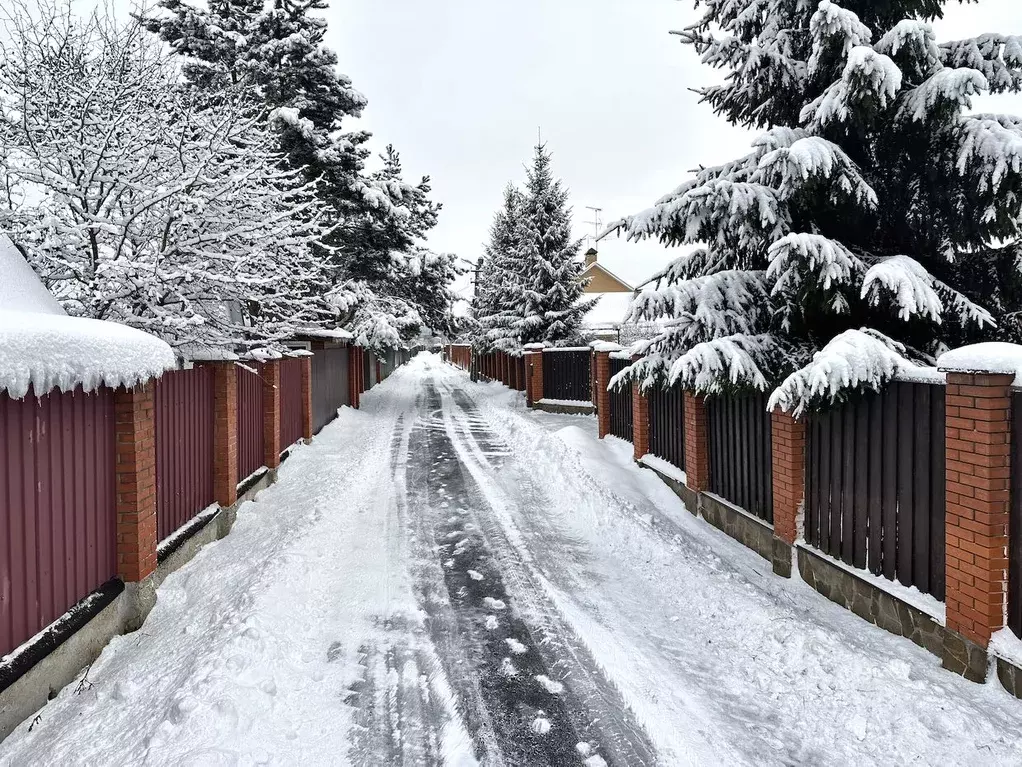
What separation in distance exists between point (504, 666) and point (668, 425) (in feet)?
17.9

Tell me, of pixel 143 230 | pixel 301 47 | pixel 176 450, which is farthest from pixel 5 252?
pixel 301 47

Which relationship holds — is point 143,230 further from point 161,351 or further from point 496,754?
point 496,754

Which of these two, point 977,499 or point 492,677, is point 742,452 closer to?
point 977,499

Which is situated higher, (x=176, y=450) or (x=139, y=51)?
(x=139, y=51)

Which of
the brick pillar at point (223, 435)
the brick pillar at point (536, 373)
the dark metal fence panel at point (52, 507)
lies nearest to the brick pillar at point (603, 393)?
the brick pillar at point (536, 373)

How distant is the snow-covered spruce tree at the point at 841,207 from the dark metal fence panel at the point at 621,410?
13.2 ft

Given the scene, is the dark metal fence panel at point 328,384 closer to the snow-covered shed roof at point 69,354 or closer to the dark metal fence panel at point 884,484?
the snow-covered shed roof at point 69,354

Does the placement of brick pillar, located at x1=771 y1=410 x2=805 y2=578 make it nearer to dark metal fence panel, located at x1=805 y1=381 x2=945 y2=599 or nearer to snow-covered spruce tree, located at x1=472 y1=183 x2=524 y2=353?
dark metal fence panel, located at x1=805 y1=381 x2=945 y2=599

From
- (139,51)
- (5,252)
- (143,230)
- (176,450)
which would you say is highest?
(139,51)

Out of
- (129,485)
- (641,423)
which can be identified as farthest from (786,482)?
(129,485)

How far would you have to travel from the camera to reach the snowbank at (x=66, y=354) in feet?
9.46

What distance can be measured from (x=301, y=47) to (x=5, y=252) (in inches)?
525

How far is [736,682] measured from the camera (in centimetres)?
368

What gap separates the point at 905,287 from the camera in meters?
4.72
